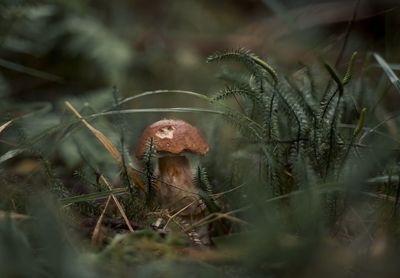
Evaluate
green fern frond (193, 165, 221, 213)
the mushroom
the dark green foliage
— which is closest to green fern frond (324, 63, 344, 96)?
the dark green foliage

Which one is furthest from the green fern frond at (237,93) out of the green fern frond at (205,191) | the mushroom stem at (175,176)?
the mushroom stem at (175,176)

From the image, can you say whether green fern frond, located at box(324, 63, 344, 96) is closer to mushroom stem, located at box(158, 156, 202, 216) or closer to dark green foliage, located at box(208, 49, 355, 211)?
dark green foliage, located at box(208, 49, 355, 211)

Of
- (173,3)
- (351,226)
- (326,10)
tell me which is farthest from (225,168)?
(173,3)

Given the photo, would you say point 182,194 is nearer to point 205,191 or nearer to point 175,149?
point 175,149

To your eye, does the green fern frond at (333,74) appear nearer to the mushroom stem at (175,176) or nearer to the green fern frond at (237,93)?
the green fern frond at (237,93)

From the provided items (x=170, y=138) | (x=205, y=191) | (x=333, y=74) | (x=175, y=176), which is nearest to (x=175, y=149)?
(x=170, y=138)

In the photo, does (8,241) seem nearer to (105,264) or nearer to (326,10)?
(105,264)

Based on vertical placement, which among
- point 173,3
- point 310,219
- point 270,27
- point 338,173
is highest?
point 173,3

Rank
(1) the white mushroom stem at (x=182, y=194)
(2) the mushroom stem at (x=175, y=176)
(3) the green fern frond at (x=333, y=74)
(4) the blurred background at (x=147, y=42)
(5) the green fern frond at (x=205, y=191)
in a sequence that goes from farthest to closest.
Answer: (4) the blurred background at (x=147, y=42) → (2) the mushroom stem at (x=175, y=176) → (1) the white mushroom stem at (x=182, y=194) → (5) the green fern frond at (x=205, y=191) → (3) the green fern frond at (x=333, y=74)
